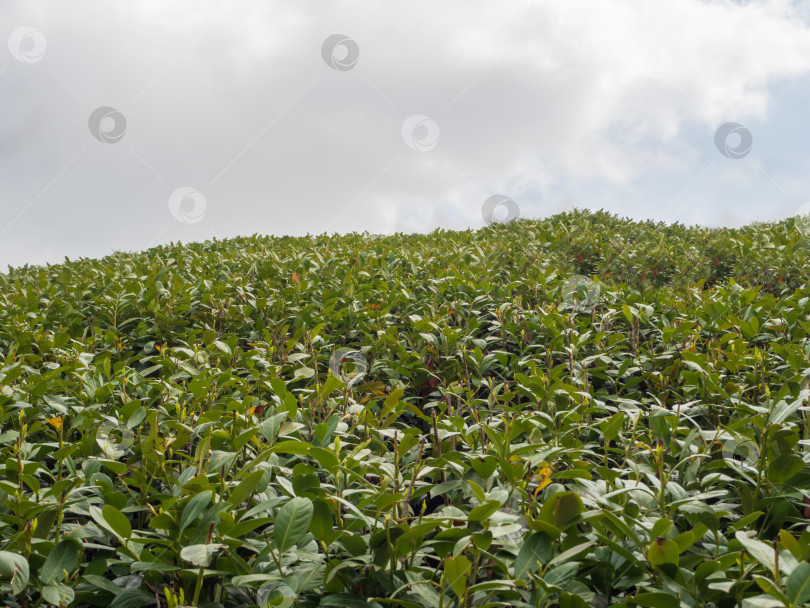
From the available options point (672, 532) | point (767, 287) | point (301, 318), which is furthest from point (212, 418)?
point (767, 287)

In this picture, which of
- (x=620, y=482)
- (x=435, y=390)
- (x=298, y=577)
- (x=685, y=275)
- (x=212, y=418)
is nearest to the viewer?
(x=298, y=577)

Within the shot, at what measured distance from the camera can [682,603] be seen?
136cm

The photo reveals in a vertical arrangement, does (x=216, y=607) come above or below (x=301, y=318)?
below

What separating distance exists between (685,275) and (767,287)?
2.92 ft

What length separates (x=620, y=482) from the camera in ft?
6.06

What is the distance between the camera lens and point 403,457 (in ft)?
7.06

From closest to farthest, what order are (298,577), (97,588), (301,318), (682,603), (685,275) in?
(682,603)
(298,577)
(97,588)
(301,318)
(685,275)

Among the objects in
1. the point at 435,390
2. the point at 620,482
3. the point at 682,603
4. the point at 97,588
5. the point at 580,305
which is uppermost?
the point at 580,305

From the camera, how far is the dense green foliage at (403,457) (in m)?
1.49

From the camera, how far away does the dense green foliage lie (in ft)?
4.90

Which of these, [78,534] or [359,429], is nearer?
[78,534]

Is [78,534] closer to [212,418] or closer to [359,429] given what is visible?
[212,418]

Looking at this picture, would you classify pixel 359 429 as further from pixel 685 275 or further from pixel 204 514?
pixel 685 275

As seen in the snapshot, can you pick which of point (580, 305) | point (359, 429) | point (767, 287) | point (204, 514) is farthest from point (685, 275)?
point (204, 514)
